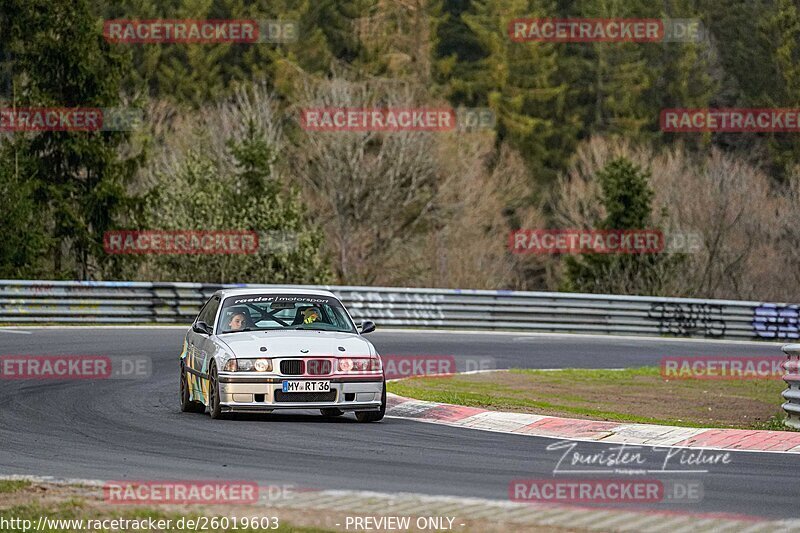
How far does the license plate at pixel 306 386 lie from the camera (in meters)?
13.6

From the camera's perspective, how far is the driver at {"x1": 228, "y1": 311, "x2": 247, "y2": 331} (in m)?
14.6

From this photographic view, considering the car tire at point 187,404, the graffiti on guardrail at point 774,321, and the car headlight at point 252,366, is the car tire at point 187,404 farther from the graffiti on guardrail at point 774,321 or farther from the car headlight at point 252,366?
the graffiti on guardrail at point 774,321

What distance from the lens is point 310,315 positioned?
15.0 meters

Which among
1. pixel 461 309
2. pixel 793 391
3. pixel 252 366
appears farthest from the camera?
pixel 461 309

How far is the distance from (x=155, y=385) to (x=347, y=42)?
52636 mm

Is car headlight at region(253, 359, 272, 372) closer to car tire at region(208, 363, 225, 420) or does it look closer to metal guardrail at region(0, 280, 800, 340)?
car tire at region(208, 363, 225, 420)

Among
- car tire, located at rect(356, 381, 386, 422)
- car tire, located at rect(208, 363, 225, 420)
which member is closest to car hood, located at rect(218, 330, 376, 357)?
car tire, located at rect(208, 363, 225, 420)

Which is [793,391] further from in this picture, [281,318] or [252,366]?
[252,366]

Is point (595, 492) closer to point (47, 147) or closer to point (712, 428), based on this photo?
point (712, 428)

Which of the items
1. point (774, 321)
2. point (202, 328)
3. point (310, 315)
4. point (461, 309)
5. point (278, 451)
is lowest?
point (278, 451)

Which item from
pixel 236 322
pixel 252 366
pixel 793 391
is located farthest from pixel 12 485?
pixel 793 391

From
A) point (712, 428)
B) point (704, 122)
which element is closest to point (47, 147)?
point (712, 428)

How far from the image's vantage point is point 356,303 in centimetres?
3014

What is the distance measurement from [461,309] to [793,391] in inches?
656
